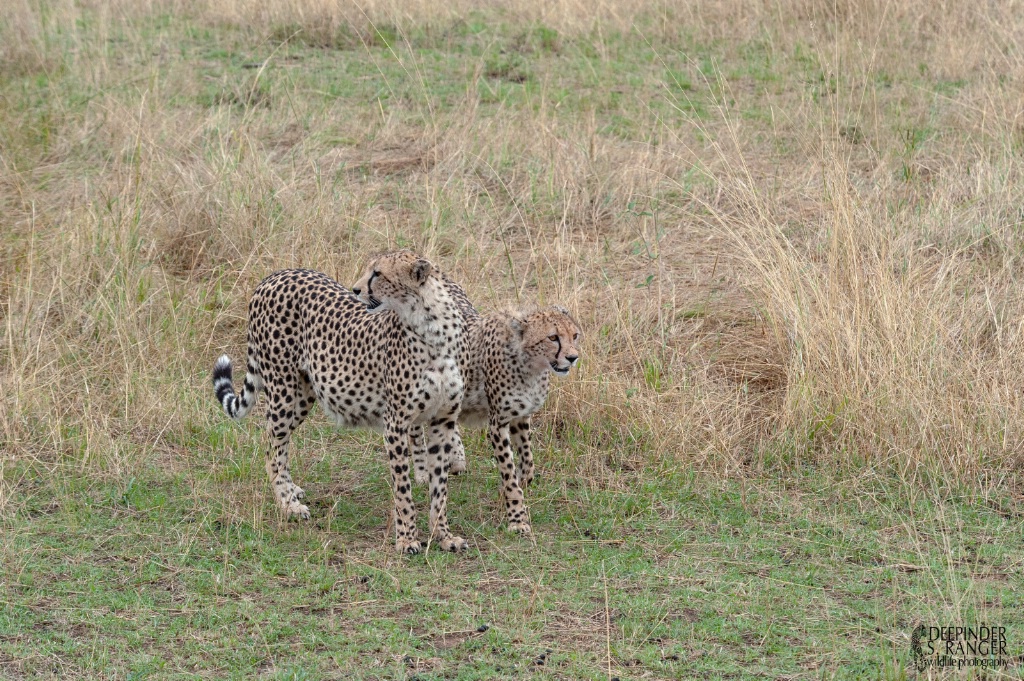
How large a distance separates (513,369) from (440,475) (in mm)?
465

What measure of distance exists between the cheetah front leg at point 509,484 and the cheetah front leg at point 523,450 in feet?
0.61

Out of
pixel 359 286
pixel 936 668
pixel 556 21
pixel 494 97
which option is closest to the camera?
pixel 936 668

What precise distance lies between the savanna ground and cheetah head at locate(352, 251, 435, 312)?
865 mm

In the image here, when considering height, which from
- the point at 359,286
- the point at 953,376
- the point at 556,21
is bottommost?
the point at 953,376

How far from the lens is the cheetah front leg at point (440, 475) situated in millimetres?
4676

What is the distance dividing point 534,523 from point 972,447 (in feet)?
5.51

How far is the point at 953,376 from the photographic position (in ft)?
17.4

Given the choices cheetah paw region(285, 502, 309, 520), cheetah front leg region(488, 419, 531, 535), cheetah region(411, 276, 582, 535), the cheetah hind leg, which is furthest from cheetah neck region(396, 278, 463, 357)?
cheetah paw region(285, 502, 309, 520)

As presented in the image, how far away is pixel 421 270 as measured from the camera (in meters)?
4.51

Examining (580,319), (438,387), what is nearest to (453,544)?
(438,387)

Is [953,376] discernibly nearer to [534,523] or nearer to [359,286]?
[534,523]

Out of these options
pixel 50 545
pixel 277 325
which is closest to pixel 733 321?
pixel 277 325

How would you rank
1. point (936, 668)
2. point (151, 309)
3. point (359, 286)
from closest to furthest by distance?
1. point (936, 668)
2. point (359, 286)
3. point (151, 309)

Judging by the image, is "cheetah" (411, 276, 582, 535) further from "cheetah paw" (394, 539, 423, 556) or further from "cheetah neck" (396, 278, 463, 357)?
"cheetah paw" (394, 539, 423, 556)
